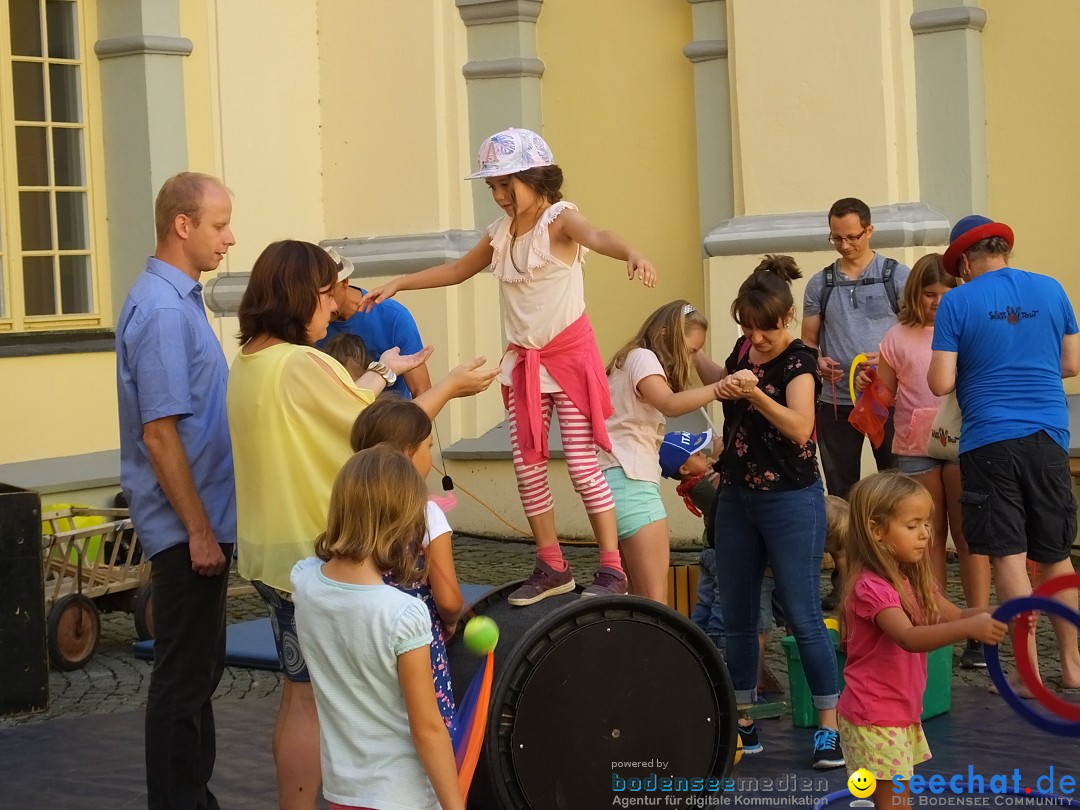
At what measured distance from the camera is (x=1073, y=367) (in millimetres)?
6273

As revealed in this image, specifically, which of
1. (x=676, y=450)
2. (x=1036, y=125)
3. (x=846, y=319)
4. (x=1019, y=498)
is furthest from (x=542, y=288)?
(x=1036, y=125)

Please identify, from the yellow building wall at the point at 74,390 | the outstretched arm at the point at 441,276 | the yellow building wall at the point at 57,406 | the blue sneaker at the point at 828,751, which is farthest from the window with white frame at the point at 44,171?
the blue sneaker at the point at 828,751

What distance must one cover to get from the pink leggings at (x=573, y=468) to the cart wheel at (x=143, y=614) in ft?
10.7

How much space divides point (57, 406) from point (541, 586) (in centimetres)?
590

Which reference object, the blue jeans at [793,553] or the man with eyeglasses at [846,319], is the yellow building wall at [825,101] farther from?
the blue jeans at [793,553]

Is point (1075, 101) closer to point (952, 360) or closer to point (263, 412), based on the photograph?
point (952, 360)

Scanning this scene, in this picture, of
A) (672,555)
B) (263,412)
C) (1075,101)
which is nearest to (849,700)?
(263,412)

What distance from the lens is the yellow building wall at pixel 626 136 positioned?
1045 centimetres

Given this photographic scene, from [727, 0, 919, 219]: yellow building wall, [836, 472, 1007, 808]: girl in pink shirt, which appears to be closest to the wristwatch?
[836, 472, 1007, 808]: girl in pink shirt

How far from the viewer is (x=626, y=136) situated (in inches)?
419

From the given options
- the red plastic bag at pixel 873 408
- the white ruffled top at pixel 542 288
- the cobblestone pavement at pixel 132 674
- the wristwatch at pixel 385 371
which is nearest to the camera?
the wristwatch at pixel 385 371

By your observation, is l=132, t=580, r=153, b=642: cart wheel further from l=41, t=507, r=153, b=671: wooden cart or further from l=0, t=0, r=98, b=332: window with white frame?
l=0, t=0, r=98, b=332: window with white frame

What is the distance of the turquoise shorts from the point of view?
5664 mm

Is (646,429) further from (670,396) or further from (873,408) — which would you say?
(873,408)
